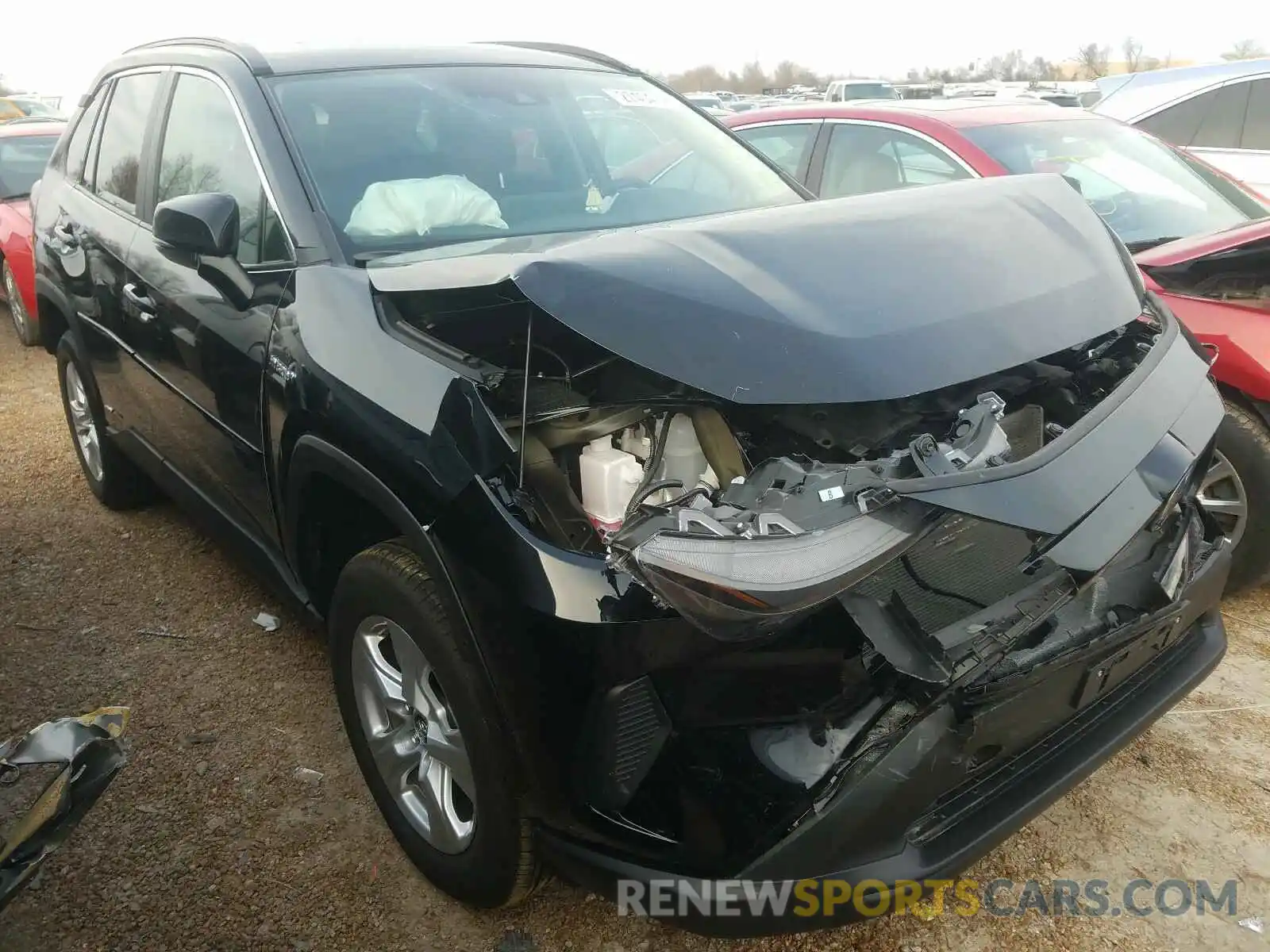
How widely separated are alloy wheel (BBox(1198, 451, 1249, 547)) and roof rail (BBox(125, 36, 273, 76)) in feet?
10.9

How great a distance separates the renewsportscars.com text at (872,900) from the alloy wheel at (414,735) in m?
0.49

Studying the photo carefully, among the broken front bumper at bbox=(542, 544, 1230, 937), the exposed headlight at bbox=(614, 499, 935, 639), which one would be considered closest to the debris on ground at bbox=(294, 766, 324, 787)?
the broken front bumper at bbox=(542, 544, 1230, 937)

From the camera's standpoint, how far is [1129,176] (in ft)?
15.1

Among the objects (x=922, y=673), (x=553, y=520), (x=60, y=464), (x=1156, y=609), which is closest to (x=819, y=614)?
(x=922, y=673)

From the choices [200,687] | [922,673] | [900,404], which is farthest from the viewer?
[200,687]

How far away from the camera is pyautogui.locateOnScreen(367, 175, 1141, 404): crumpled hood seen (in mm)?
1740

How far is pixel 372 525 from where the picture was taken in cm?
235

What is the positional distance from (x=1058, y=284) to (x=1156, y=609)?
2.42 feet

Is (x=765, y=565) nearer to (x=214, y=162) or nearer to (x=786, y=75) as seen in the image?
(x=214, y=162)

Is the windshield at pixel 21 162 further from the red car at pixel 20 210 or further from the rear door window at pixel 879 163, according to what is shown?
the rear door window at pixel 879 163

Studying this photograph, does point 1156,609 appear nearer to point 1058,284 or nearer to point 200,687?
point 1058,284

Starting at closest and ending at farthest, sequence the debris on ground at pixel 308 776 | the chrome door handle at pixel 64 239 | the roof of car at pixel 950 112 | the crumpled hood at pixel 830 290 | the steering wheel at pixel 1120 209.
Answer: the crumpled hood at pixel 830 290 < the debris on ground at pixel 308 776 < the chrome door handle at pixel 64 239 < the steering wheel at pixel 1120 209 < the roof of car at pixel 950 112

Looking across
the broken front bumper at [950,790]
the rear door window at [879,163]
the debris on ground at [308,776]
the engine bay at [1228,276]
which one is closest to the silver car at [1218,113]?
the rear door window at [879,163]

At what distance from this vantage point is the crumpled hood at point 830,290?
1.74 m
